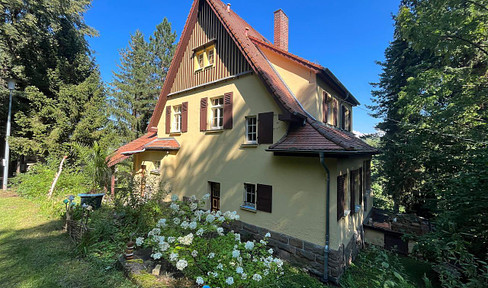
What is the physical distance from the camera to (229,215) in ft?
14.7

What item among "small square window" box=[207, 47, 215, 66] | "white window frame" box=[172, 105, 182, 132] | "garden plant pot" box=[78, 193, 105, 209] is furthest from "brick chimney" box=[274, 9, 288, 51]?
"garden plant pot" box=[78, 193, 105, 209]

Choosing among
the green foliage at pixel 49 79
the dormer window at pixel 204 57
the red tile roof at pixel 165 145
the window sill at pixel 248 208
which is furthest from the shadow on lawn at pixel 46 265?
the green foliage at pixel 49 79

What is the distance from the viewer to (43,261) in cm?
505

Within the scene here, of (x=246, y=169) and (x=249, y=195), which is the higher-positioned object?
(x=246, y=169)

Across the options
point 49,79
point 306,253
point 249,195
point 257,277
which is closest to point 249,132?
point 249,195

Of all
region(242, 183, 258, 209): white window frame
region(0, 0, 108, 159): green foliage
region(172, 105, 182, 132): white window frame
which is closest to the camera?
region(242, 183, 258, 209): white window frame

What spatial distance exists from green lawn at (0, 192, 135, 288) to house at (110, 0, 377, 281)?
479cm

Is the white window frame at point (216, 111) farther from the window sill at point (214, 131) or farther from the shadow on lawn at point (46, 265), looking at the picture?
the shadow on lawn at point (46, 265)

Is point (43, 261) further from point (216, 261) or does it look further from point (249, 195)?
point (249, 195)

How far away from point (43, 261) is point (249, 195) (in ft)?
20.2

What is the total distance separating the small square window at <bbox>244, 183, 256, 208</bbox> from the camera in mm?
8227

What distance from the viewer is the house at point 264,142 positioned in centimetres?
645

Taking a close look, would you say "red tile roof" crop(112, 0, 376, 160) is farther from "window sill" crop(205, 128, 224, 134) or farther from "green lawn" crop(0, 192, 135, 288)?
"green lawn" crop(0, 192, 135, 288)

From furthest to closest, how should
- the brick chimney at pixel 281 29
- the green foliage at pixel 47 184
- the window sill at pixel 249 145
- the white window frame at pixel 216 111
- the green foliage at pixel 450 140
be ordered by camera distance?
1. the green foliage at pixel 47 184
2. the brick chimney at pixel 281 29
3. the white window frame at pixel 216 111
4. the window sill at pixel 249 145
5. the green foliage at pixel 450 140
